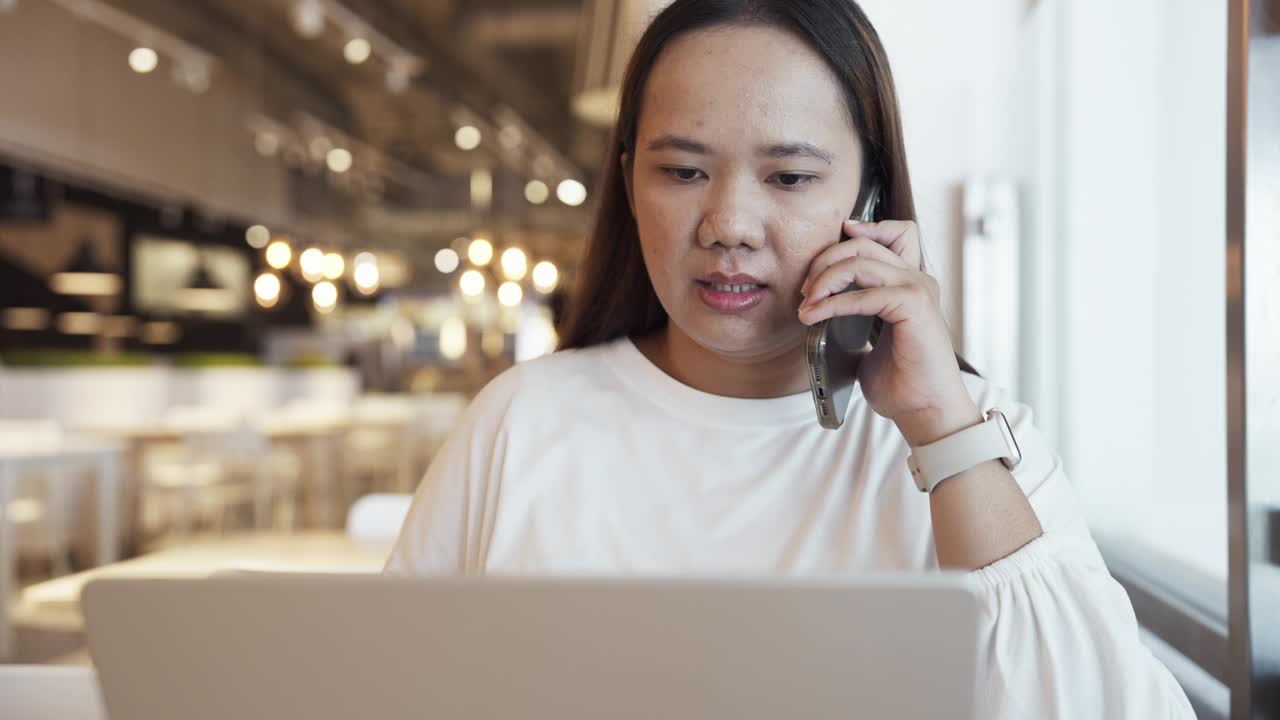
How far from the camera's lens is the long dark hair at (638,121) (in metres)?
1.10

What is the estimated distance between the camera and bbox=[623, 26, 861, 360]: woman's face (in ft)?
3.41

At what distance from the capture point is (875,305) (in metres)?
1.02

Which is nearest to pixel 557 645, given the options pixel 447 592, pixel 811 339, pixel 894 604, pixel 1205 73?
pixel 447 592

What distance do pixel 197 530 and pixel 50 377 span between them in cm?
154

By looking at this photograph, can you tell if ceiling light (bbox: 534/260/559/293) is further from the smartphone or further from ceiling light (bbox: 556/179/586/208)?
the smartphone

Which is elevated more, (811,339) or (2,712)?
(811,339)

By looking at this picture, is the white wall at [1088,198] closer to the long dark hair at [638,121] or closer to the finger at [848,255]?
the long dark hair at [638,121]

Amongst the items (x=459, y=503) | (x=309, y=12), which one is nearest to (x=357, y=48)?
(x=309, y=12)

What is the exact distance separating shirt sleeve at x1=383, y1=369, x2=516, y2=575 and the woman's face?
299mm

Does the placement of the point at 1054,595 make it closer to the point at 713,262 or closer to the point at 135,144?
the point at 713,262

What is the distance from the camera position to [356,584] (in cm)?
48

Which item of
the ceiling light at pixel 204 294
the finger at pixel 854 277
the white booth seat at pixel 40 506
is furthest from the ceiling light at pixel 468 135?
the finger at pixel 854 277

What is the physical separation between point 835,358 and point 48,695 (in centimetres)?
86

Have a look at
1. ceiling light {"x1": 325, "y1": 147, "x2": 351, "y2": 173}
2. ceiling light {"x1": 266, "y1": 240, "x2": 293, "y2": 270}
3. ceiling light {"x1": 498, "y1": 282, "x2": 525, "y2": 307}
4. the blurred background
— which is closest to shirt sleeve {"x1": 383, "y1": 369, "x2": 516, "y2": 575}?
the blurred background
